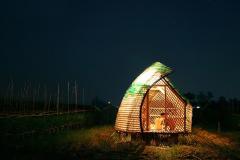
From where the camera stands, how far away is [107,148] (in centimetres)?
1391

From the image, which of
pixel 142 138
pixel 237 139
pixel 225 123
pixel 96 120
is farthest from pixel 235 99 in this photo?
pixel 142 138

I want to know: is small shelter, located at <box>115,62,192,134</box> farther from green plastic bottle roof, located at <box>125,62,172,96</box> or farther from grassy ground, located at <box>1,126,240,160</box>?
grassy ground, located at <box>1,126,240,160</box>

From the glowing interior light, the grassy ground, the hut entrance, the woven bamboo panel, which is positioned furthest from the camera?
the hut entrance

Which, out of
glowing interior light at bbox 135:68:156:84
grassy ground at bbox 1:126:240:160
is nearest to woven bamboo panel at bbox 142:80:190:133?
glowing interior light at bbox 135:68:156:84

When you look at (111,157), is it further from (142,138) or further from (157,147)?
(142,138)

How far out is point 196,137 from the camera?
17906mm

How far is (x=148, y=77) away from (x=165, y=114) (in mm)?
2375

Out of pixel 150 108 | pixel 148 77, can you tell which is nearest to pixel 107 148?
pixel 148 77

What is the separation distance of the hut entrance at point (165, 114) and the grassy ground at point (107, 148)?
0.97 metres

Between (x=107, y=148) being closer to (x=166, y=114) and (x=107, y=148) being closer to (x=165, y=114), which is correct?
(x=165, y=114)

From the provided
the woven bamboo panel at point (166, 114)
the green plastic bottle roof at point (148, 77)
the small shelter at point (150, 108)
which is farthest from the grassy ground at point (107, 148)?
the green plastic bottle roof at point (148, 77)

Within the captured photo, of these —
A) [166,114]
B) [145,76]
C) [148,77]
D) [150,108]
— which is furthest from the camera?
[150,108]

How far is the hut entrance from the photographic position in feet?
58.1

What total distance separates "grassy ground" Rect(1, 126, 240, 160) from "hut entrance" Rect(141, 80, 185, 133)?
968mm
